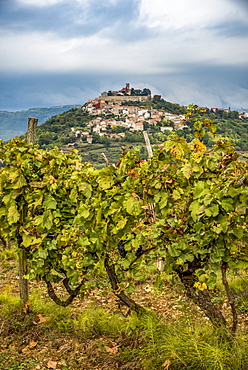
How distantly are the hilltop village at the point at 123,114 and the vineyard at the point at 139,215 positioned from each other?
57.8m

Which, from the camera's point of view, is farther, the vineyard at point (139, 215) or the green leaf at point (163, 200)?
the green leaf at point (163, 200)

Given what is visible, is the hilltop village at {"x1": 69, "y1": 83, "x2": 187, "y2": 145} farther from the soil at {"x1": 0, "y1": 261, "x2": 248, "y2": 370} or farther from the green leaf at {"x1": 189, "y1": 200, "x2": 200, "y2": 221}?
the green leaf at {"x1": 189, "y1": 200, "x2": 200, "y2": 221}

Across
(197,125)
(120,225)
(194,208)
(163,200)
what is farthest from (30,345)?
(197,125)

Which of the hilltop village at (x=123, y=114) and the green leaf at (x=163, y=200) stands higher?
the hilltop village at (x=123, y=114)

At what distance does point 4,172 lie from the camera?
3871mm

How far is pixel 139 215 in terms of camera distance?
3.06 meters

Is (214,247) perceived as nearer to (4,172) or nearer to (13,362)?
(13,362)

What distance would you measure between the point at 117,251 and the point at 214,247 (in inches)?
46.7

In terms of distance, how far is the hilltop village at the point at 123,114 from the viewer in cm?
8016

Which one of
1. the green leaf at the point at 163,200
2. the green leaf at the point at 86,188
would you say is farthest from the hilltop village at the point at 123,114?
the green leaf at the point at 163,200

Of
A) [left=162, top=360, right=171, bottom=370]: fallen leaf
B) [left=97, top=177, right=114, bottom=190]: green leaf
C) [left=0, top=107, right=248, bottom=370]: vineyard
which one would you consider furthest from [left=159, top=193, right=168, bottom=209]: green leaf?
[left=162, top=360, right=171, bottom=370]: fallen leaf

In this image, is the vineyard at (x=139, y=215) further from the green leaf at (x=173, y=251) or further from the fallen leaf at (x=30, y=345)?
the fallen leaf at (x=30, y=345)

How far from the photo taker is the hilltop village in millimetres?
80162

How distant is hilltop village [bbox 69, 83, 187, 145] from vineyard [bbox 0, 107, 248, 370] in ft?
190
